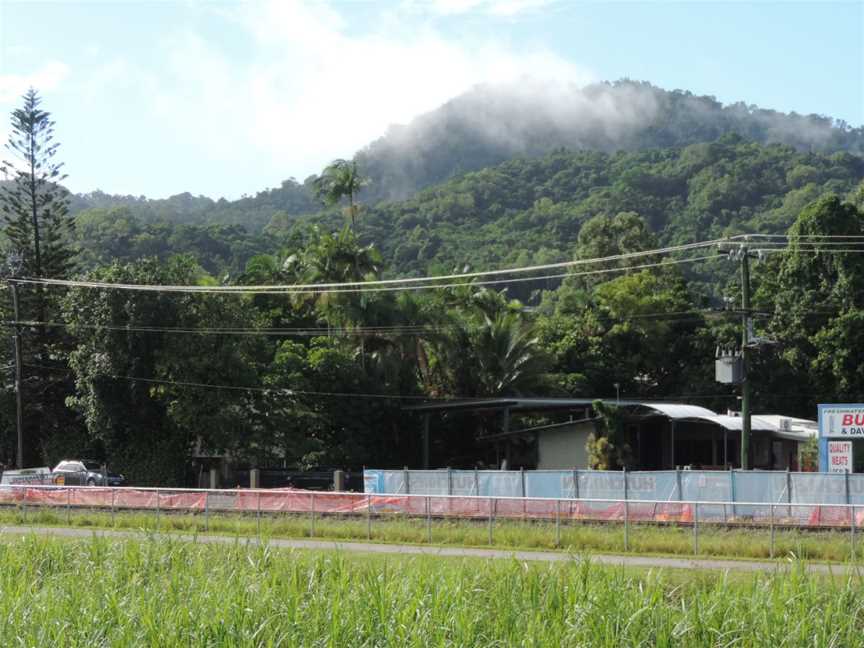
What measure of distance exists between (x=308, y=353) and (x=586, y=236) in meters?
44.2

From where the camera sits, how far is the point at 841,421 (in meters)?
38.8

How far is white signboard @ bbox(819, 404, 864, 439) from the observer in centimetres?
3847

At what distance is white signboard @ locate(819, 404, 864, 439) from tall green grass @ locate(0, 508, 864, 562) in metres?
15.0

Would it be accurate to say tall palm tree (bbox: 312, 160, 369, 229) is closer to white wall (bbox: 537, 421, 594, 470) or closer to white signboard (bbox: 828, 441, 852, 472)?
white wall (bbox: 537, 421, 594, 470)

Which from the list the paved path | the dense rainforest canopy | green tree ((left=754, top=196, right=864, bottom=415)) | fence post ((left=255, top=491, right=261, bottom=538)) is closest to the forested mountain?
the dense rainforest canopy

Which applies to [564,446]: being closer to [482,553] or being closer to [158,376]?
[158,376]

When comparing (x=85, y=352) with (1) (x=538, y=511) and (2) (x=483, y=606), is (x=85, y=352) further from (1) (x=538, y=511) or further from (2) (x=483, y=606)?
(2) (x=483, y=606)

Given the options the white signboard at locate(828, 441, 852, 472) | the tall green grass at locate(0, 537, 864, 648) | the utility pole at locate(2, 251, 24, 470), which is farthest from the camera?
the utility pole at locate(2, 251, 24, 470)

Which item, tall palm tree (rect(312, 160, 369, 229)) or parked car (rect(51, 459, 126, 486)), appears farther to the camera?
tall palm tree (rect(312, 160, 369, 229))

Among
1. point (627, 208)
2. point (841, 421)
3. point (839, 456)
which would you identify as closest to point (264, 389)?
point (841, 421)

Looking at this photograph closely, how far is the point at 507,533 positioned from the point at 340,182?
41342 millimetres

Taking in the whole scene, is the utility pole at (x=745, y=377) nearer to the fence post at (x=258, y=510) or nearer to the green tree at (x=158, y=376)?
the fence post at (x=258, y=510)

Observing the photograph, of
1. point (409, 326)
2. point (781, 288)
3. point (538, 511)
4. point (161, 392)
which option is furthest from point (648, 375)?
point (538, 511)

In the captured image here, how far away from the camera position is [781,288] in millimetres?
64250
